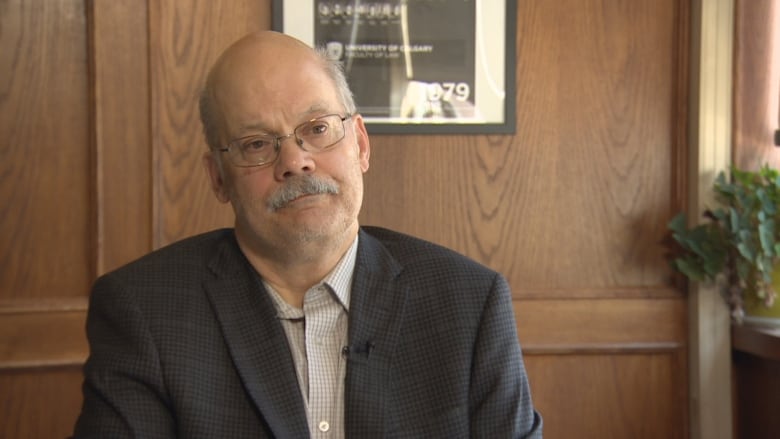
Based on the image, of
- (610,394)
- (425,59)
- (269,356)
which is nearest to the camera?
(269,356)

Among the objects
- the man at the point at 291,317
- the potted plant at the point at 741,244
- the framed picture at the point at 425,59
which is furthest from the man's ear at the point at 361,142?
the potted plant at the point at 741,244

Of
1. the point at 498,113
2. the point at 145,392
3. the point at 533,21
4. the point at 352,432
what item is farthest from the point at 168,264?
the point at 533,21

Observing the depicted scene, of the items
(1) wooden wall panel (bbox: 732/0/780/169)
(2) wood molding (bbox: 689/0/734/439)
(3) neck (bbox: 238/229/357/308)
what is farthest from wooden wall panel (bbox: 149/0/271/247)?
(1) wooden wall panel (bbox: 732/0/780/169)

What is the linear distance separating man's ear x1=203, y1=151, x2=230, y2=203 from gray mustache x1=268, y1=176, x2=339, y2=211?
0.52 ft

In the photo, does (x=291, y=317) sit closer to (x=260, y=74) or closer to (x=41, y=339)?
(x=260, y=74)

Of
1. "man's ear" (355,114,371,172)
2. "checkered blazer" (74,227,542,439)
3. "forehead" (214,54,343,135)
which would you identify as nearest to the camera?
"checkered blazer" (74,227,542,439)

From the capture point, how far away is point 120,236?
7.75 feet

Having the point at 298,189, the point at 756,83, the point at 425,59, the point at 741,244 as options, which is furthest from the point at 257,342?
the point at 756,83

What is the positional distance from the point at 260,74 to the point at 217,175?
21 cm

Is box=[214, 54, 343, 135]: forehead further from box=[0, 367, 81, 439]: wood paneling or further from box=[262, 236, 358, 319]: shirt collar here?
box=[0, 367, 81, 439]: wood paneling

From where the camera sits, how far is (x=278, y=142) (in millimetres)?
1512

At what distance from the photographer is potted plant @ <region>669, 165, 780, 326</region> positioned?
239 cm

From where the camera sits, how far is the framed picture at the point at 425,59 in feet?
8.03

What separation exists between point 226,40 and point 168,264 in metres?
0.99
